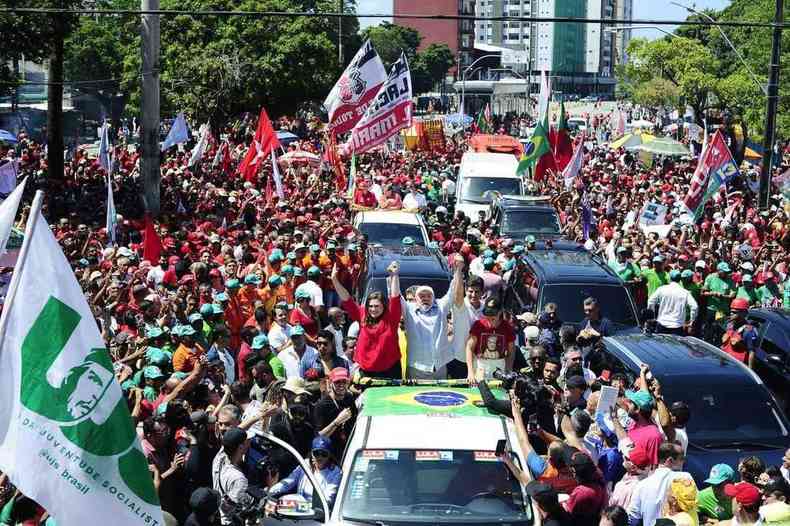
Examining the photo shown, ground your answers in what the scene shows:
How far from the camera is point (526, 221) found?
815 inches

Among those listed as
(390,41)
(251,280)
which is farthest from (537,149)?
(390,41)

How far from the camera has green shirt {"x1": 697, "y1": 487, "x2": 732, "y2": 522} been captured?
750cm

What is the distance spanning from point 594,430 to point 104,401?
13.5ft

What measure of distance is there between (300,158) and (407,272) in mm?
16670

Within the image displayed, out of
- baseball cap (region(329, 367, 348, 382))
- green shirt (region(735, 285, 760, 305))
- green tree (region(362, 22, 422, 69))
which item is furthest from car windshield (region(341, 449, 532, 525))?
green tree (region(362, 22, 422, 69))

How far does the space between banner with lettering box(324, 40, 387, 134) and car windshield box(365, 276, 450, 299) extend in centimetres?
898

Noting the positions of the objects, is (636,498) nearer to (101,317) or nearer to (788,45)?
(101,317)

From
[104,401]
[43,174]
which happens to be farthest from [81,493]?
[43,174]

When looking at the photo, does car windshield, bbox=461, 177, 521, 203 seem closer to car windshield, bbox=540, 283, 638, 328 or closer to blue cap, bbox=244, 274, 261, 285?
car windshield, bbox=540, 283, 638, 328

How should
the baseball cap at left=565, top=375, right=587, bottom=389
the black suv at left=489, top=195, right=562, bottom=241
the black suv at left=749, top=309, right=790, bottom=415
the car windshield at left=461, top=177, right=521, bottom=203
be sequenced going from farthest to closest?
1. the car windshield at left=461, top=177, right=521, bottom=203
2. the black suv at left=489, top=195, right=562, bottom=241
3. the black suv at left=749, top=309, right=790, bottom=415
4. the baseball cap at left=565, top=375, right=587, bottom=389

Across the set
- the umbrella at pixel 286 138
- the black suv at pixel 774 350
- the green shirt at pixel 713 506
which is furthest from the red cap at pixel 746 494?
the umbrella at pixel 286 138

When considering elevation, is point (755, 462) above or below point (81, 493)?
below

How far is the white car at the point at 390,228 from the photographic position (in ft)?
59.8

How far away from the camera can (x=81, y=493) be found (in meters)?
5.02
